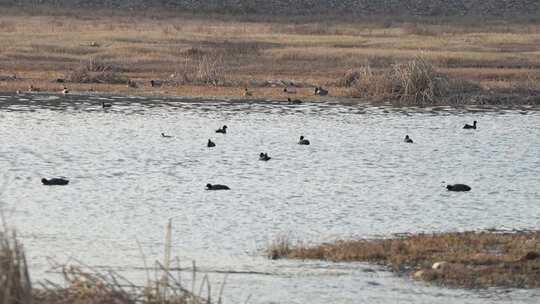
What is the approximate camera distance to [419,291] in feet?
46.7

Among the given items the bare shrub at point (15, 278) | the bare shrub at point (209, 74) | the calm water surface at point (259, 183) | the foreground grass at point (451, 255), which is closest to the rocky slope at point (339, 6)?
the bare shrub at point (209, 74)

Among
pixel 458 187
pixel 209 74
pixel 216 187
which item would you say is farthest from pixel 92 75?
pixel 458 187

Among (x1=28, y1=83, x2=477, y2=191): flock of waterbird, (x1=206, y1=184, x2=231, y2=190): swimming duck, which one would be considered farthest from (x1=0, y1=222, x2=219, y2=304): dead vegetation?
(x1=28, y1=83, x2=477, y2=191): flock of waterbird

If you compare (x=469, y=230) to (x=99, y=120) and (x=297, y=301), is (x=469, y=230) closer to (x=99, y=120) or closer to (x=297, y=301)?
(x=297, y=301)

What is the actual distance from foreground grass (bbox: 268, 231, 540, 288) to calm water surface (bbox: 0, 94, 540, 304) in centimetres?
36

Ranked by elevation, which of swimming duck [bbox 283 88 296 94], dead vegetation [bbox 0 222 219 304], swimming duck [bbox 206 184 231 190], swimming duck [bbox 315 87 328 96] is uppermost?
swimming duck [bbox 283 88 296 94]

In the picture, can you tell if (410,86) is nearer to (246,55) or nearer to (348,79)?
(348,79)

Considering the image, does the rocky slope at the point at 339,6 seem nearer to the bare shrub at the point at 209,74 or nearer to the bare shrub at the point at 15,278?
the bare shrub at the point at 209,74

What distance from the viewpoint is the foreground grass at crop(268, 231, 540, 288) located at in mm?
14805

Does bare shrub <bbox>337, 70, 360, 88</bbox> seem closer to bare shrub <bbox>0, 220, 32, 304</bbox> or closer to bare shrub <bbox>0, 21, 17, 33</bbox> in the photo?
bare shrub <bbox>0, 21, 17, 33</bbox>

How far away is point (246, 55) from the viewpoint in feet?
161

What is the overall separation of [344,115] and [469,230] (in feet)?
53.5

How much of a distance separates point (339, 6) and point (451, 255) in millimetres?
64173

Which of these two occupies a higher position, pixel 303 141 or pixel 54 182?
pixel 303 141
